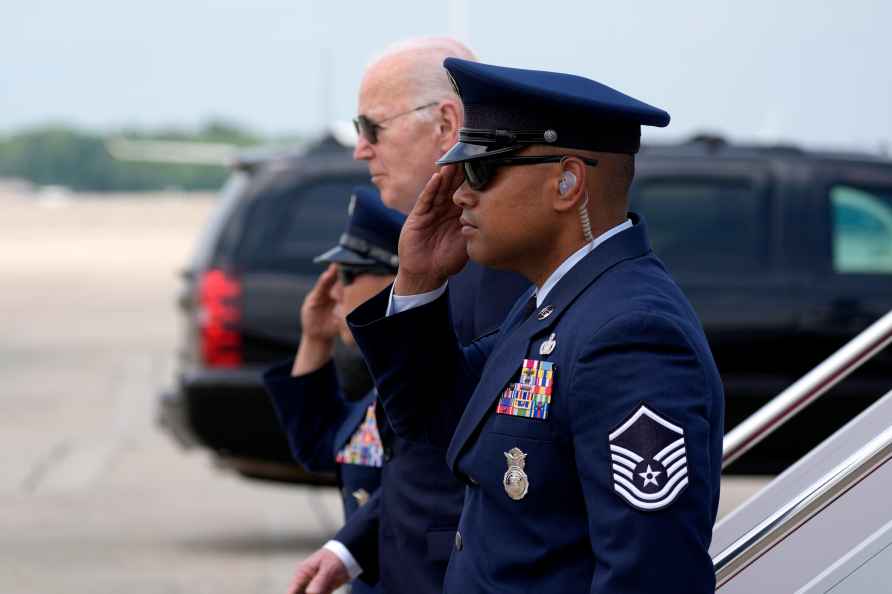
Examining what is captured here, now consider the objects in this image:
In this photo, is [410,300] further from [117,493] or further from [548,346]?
[117,493]

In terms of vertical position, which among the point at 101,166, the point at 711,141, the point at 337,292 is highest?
the point at 337,292

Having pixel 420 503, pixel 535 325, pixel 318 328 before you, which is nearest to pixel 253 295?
pixel 318 328

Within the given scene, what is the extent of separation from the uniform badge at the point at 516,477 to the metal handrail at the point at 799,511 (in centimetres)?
46

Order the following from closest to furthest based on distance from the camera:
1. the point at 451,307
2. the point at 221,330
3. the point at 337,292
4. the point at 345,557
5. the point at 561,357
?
the point at 561,357, the point at 451,307, the point at 345,557, the point at 337,292, the point at 221,330

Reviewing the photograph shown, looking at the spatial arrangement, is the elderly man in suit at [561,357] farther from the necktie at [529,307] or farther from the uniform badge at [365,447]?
the uniform badge at [365,447]

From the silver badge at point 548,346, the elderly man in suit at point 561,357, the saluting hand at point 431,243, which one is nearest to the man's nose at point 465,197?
the elderly man in suit at point 561,357

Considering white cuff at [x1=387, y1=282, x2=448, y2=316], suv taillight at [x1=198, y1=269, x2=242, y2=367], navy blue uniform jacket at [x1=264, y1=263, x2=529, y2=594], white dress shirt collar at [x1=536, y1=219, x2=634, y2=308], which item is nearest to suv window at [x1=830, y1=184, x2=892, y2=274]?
suv taillight at [x1=198, y1=269, x2=242, y2=367]

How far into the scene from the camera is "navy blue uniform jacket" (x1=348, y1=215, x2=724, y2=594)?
6.38ft

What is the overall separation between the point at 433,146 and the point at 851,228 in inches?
195

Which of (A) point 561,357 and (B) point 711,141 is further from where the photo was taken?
(B) point 711,141

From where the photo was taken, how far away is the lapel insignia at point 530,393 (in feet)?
6.87

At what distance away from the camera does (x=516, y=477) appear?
6.91 feet

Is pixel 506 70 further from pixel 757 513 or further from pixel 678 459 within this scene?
pixel 757 513

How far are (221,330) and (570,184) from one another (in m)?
5.32
